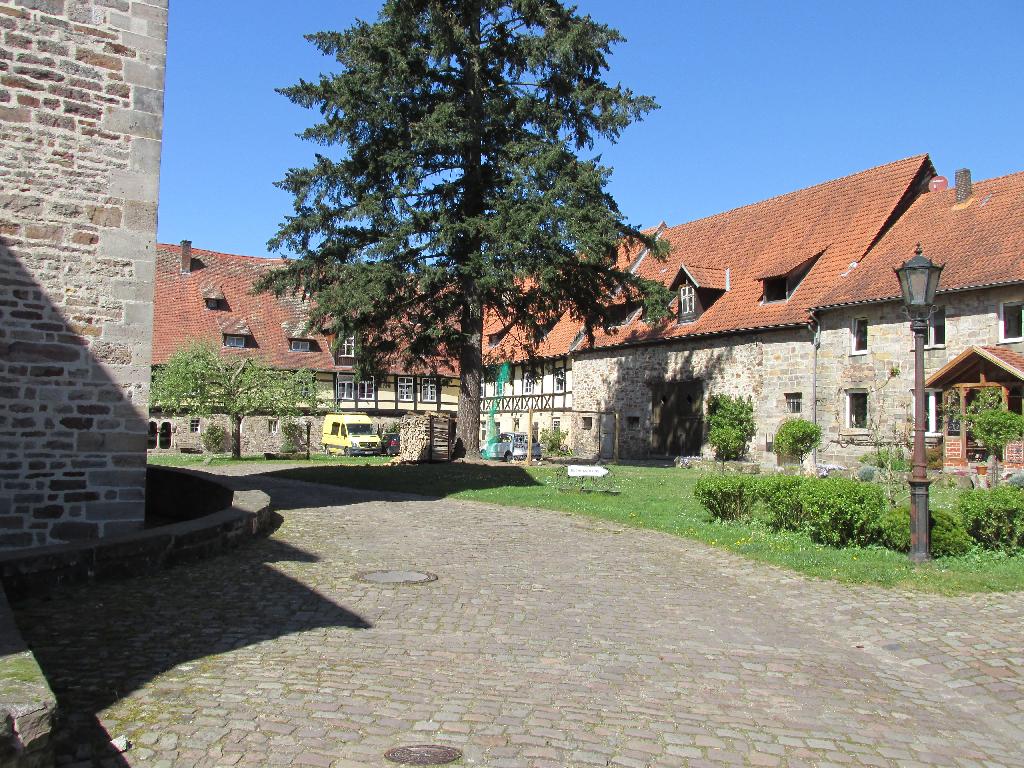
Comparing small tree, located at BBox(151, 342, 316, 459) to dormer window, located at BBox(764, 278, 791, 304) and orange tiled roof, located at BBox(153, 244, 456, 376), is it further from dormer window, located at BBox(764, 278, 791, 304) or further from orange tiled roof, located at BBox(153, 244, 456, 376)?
dormer window, located at BBox(764, 278, 791, 304)

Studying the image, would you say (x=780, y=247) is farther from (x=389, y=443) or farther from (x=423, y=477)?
(x=389, y=443)

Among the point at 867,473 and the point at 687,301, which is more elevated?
the point at 687,301

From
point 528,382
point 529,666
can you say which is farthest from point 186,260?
point 529,666

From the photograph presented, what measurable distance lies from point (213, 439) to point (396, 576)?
36.7 meters

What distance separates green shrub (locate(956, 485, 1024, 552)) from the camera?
1047 cm

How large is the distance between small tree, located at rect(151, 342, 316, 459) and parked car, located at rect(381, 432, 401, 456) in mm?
5869

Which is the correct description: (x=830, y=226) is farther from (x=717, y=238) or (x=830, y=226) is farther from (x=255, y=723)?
(x=255, y=723)

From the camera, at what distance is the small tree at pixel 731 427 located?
30.6m

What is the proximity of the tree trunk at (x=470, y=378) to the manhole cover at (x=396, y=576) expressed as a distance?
51.3 ft

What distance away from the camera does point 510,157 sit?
80.5 feet

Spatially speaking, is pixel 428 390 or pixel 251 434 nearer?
pixel 251 434

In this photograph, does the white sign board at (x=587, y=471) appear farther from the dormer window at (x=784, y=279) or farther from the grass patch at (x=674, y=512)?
the dormer window at (x=784, y=279)

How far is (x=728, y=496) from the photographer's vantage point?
13414 millimetres

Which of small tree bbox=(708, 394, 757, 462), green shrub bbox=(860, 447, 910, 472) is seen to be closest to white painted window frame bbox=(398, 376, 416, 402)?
small tree bbox=(708, 394, 757, 462)
